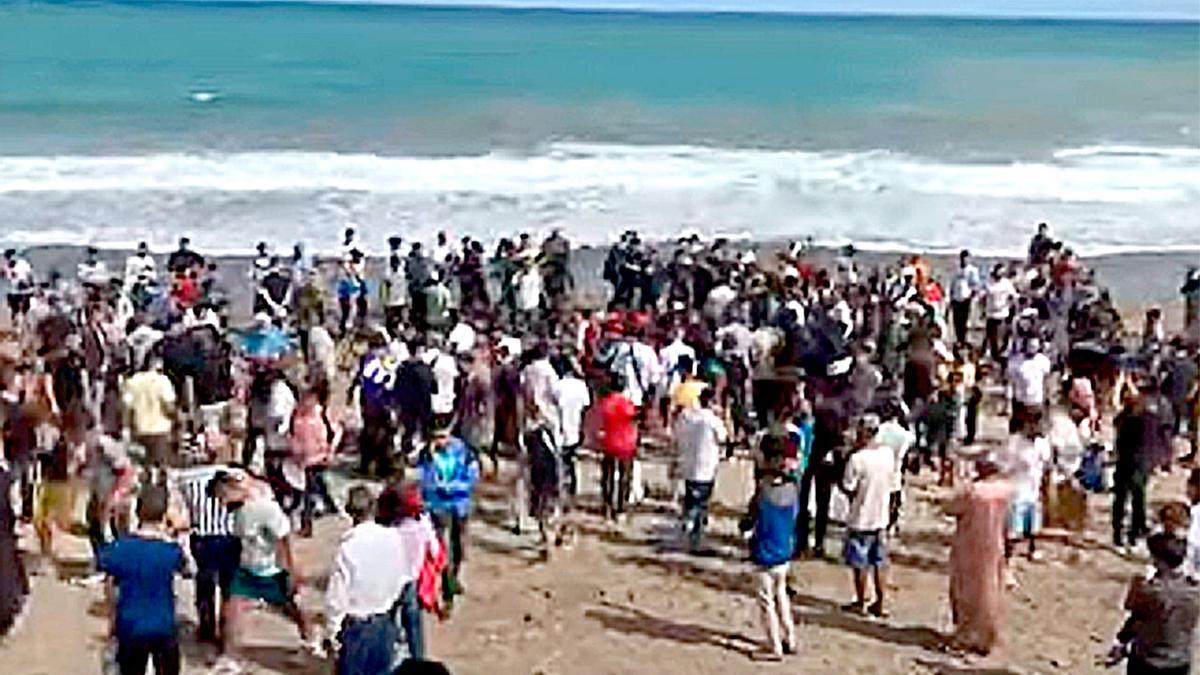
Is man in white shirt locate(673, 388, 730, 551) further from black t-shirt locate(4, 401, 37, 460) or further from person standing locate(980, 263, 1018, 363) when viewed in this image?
person standing locate(980, 263, 1018, 363)

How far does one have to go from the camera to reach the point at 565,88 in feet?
275

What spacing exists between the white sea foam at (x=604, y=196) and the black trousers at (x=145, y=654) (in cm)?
2370

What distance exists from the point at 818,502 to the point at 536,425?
2.20 m

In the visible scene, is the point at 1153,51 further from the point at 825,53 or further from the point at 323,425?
the point at 323,425

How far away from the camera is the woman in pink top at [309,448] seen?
45.2 ft

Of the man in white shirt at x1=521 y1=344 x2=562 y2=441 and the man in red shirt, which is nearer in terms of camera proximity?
the man in white shirt at x1=521 y1=344 x2=562 y2=441

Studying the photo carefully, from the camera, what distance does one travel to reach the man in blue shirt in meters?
9.80

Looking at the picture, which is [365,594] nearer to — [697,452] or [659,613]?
A: [659,613]

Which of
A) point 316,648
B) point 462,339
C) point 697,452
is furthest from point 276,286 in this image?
point 316,648

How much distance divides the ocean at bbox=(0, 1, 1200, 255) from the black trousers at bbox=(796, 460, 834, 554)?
20468mm

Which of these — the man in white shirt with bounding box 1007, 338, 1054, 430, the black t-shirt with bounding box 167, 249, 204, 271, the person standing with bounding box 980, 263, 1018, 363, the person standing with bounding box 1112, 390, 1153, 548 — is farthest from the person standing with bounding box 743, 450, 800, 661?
the black t-shirt with bounding box 167, 249, 204, 271

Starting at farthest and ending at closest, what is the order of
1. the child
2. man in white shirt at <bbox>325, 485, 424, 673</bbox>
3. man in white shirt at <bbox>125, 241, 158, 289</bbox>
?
man in white shirt at <bbox>125, 241, 158, 289</bbox> < man in white shirt at <bbox>325, 485, 424, 673</bbox> < the child

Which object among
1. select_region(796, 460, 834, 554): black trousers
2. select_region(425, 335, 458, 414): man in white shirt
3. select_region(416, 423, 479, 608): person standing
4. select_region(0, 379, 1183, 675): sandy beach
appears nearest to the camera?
select_region(0, 379, 1183, 675): sandy beach

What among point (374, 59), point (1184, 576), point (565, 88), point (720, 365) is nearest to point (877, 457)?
point (1184, 576)
